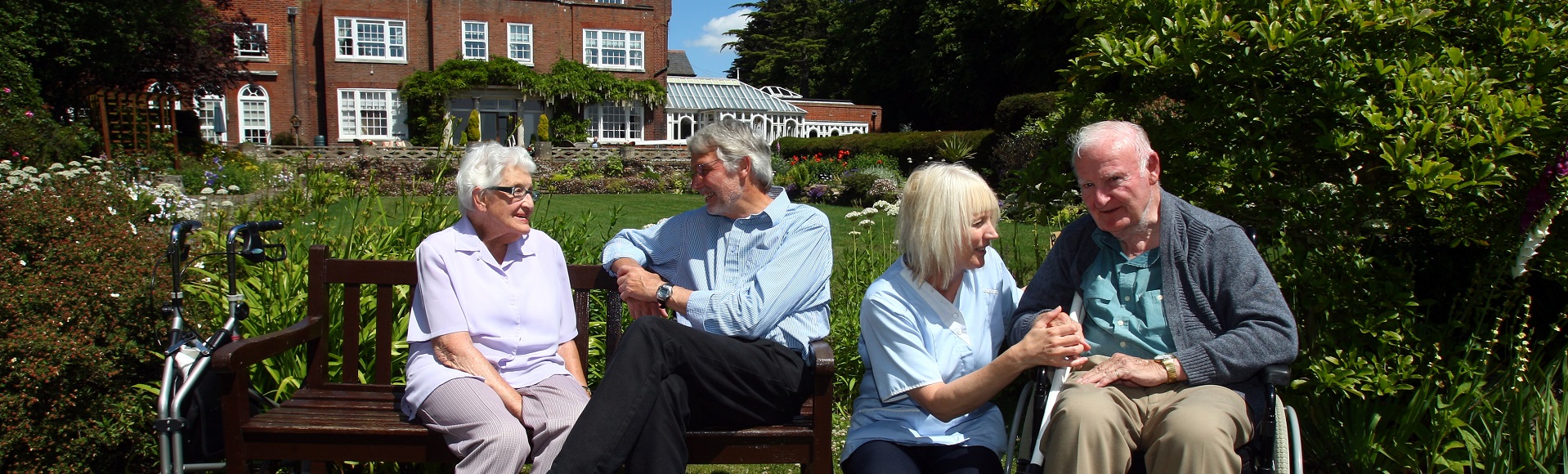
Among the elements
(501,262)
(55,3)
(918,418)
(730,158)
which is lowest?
(918,418)

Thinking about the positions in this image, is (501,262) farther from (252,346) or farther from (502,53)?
(502,53)

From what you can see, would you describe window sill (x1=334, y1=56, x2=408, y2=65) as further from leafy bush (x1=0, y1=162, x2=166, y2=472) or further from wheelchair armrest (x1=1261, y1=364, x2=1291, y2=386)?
wheelchair armrest (x1=1261, y1=364, x2=1291, y2=386)

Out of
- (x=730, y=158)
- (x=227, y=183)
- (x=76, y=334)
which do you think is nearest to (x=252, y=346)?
(x=76, y=334)

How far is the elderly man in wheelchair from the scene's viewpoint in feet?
Result: 7.30

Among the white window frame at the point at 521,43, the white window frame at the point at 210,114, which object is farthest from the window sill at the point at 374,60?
the white window frame at the point at 210,114

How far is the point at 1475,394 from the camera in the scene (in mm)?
2596

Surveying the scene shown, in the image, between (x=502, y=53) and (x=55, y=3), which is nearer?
(x=55, y=3)

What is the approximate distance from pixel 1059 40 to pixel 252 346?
29876 mm

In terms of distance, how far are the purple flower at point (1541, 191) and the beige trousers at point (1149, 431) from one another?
108 centimetres

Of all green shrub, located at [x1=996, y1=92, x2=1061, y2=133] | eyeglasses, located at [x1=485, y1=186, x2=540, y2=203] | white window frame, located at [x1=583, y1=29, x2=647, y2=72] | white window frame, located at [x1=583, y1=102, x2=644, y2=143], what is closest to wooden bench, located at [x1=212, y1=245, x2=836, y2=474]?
eyeglasses, located at [x1=485, y1=186, x2=540, y2=203]

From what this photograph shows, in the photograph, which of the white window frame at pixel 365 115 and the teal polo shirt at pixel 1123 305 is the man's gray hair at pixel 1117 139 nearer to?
the teal polo shirt at pixel 1123 305

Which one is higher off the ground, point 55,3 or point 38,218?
point 55,3

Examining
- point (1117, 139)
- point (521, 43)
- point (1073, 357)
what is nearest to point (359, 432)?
point (1073, 357)

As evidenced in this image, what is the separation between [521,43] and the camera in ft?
109
